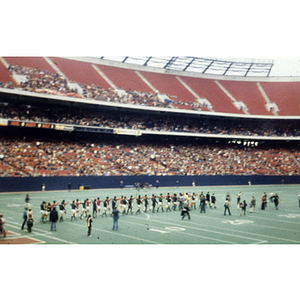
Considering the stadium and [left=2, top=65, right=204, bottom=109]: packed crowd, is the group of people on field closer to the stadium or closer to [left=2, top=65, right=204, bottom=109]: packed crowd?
the stadium

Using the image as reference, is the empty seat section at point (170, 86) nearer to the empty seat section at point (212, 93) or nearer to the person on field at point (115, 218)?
the empty seat section at point (212, 93)

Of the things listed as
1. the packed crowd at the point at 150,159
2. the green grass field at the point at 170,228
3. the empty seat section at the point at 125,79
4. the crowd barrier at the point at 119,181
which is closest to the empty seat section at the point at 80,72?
the empty seat section at the point at 125,79

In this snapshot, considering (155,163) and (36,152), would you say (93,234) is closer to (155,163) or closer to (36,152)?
(36,152)

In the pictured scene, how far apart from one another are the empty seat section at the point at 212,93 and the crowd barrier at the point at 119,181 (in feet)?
27.8

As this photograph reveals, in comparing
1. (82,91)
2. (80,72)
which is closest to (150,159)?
(82,91)

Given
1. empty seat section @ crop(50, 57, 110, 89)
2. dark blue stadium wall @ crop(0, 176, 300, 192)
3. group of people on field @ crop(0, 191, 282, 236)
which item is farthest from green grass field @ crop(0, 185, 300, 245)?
empty seat section @ crop(50, 57, 110, 89)

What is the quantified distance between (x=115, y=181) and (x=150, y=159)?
14.7ft

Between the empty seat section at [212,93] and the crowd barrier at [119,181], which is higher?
the empty seat section at [212,93]

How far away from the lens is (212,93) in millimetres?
38469

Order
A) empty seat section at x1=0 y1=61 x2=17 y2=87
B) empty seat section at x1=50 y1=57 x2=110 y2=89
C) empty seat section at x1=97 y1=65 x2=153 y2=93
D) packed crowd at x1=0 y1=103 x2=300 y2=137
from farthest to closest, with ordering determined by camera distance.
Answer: empty seat section at x1=97 y1=65 x2=153 y2=93 → packed crowd at x1=0 y1=103 x2=300 y2=137 → empty seat section at x1=50 y1=57 x2=110 y2=89 → empty seat section at x1=0 y1=61 x2=17 y2=87

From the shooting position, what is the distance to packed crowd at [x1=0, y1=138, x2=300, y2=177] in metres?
27.2

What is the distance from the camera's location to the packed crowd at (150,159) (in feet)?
89.3

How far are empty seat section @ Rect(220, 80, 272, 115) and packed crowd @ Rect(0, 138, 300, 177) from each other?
4.77 metres

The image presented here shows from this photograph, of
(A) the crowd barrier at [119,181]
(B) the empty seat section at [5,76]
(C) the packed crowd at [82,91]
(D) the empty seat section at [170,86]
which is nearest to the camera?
(B) the empty seat section at [5,76]
